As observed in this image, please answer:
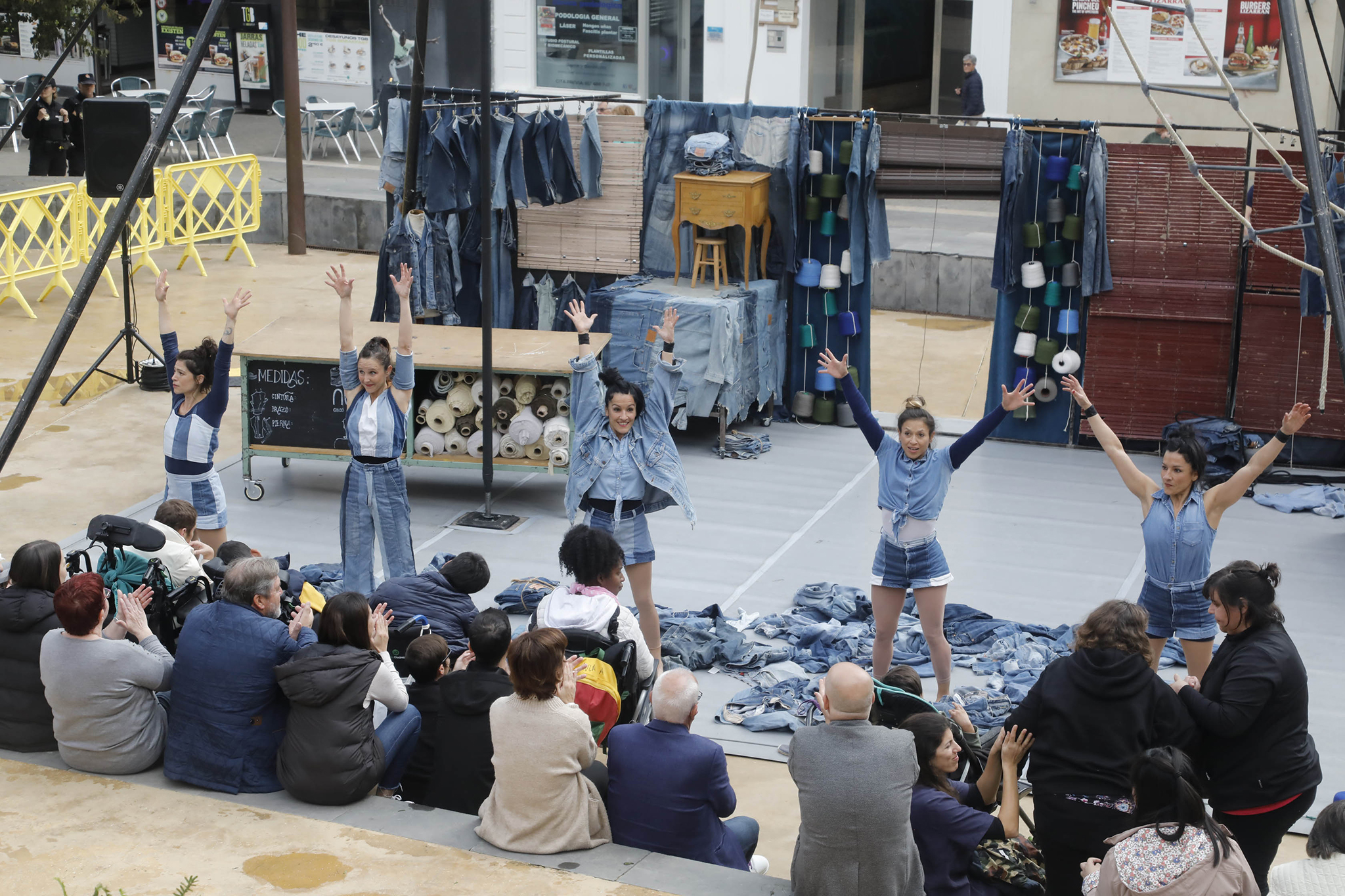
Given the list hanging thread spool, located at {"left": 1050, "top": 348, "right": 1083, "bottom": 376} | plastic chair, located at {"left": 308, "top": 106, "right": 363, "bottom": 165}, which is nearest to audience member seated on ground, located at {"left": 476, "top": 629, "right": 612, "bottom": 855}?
hanging thread spool, located at {"left": 1050, "top": 348, "right": 1083, "bottom": 376}

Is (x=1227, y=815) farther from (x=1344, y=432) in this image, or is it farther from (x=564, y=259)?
(x=564, y=259)

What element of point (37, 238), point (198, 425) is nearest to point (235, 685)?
point (198, 425)

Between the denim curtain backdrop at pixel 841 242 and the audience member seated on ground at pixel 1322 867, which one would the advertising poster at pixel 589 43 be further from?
the audience member seated on ground at pixel 1322 867

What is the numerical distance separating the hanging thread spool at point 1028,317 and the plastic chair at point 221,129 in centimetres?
1365

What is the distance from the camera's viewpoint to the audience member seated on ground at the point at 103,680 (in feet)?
17.7

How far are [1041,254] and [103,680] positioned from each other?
748cm

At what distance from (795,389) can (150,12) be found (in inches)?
742

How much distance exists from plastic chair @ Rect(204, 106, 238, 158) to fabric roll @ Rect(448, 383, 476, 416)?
12.8 m

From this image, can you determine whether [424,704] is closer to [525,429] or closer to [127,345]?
[525,429]

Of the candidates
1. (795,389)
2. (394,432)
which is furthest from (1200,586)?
(795,389)

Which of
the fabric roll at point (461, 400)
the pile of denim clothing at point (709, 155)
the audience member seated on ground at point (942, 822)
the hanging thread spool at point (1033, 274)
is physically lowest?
the audience member seated on ground at point (942, 822)

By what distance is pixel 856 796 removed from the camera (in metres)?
4.36

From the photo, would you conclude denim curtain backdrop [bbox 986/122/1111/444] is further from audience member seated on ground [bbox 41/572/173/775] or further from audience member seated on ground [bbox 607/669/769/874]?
audience member seated on ground [bbox 41/572/173/775]

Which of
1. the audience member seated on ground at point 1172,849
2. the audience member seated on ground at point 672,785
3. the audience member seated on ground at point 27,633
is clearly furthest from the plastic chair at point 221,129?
the audience member seated on ground at point 1172,849
